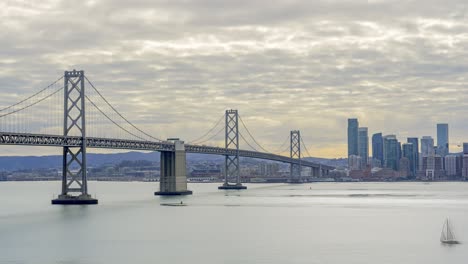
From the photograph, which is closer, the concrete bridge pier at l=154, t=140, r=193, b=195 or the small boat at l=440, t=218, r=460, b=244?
the small boat at l=440, t=218, r=460, b=244

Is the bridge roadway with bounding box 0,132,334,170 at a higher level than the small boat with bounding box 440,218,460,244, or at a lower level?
higher

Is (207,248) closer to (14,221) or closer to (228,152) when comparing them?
(14,221)

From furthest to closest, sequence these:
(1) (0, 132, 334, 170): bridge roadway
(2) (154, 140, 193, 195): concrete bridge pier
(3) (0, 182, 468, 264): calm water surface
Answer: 1. (2) (154, 140, 193, 195): concrete bridge pier
2. (1) (0, 132, 334, 170): bridge roadway
3. (3) (0, 182, 468, 264): calm water surface

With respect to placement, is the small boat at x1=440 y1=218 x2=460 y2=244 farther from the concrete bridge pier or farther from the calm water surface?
the concrete bridge pier

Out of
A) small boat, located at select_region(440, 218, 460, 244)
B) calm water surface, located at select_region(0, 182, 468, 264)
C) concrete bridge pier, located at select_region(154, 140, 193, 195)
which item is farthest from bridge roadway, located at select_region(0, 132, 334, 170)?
small boat, located at select_region(440, 218, 460, 244)

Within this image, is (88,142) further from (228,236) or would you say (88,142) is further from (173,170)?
(228,236)

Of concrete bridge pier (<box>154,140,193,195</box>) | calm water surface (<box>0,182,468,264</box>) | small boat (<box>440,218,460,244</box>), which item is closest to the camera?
calm water surface (<box>0,182,468,264</box>)

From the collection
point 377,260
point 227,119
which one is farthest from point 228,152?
point 377,260

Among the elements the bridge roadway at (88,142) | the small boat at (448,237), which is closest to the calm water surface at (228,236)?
the small boat at (448,237)

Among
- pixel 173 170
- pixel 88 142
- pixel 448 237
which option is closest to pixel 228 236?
pixel 448 237
